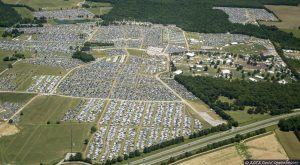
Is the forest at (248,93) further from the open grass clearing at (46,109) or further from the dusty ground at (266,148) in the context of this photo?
the open grass clearing at (46,109)

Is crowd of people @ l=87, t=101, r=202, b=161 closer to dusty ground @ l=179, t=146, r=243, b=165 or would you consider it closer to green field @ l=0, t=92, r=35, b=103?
dusty ground @ l=179, t=146, r=243, b=165

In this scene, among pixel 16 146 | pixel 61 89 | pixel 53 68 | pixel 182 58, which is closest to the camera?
pixel 16 146

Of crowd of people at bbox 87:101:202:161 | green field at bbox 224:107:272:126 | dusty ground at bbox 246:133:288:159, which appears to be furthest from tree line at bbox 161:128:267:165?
crowd of people at bbox 87:101:202:161

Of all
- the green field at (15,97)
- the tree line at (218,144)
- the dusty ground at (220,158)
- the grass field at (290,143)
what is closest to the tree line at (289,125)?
the grass field at (290,143)

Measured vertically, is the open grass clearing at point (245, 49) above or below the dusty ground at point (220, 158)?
above

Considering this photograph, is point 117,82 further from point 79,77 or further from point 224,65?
point 224,65

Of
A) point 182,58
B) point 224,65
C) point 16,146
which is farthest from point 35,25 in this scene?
point 16,146

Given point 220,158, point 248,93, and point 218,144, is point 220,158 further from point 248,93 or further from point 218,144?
point 248,93
